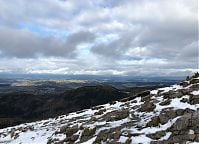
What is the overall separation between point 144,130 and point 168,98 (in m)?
7.55

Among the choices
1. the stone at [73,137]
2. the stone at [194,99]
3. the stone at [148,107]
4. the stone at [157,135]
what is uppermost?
the stone at [194,99]

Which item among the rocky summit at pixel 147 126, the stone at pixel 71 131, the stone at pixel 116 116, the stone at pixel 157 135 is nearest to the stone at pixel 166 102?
the rocky summit at pixel 147 126

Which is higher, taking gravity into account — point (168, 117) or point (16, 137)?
point (168, 117)

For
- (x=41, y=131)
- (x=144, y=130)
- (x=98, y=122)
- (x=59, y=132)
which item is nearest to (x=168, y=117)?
(x=144, y=130)

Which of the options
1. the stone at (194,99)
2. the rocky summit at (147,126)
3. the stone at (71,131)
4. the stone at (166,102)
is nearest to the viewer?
the rocky summit at (147,126)

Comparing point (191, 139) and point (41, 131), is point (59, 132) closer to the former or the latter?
point (41, 131)

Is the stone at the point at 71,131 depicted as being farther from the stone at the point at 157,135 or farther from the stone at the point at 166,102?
the stone at the point at 157,135

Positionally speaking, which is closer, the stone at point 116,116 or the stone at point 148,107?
the stone at point 148,107

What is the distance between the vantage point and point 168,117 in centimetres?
2702

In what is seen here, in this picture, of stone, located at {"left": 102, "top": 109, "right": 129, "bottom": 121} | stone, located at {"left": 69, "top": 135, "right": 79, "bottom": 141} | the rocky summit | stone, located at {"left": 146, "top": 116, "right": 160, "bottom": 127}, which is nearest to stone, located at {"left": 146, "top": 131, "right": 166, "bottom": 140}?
the rocky summit

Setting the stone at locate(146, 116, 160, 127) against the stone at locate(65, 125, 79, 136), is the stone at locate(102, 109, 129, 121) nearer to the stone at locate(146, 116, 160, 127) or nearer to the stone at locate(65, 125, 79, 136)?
the stone at locate(65, 125, 79, 136)

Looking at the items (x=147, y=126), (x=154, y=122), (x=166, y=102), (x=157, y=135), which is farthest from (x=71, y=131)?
(x=157, y=135)

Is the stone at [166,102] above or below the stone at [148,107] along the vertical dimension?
above

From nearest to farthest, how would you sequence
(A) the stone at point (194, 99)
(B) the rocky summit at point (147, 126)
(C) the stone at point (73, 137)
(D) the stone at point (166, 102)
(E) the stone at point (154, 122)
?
(B) the rocky summit at point (147, 126) → (E) the stone at point (154, 122) → (A) the stone at point (194, 99) → (C) the stone at point (73, 137) → (D) the stone at point (166, 102)
